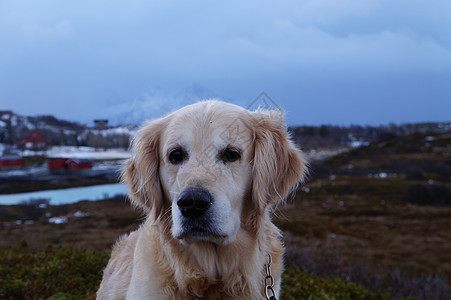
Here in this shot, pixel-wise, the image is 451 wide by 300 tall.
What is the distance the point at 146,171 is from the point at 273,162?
1.16 meters

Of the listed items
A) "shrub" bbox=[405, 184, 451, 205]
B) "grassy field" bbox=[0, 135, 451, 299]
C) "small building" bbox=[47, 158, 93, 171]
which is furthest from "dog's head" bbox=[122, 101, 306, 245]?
"shrub" bbox=[405, 184, 451, 205]

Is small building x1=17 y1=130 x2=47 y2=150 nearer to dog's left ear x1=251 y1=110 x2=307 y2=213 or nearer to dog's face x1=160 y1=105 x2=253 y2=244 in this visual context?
dog's face x1=160 y1=105 x2=253 y2=244

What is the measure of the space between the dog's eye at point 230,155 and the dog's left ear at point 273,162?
22cm

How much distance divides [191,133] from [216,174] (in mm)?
460

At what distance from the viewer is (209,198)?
2531 mm

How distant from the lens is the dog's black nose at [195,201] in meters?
2.50

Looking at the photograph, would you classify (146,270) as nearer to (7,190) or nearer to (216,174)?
(216,174)

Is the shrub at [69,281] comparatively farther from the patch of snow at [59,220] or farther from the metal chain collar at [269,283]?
the patch of snow at [59,220]

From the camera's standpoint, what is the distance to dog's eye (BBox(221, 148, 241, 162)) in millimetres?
2937

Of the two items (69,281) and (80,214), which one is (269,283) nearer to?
(69,281)

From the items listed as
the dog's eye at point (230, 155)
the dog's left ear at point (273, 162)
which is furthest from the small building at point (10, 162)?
the dog's eye at point (230, 155)

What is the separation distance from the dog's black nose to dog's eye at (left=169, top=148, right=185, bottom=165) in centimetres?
54

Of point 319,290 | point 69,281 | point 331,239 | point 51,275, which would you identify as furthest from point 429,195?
point 51,275

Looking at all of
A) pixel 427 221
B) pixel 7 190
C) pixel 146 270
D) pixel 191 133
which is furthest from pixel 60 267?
pixel 427 221
